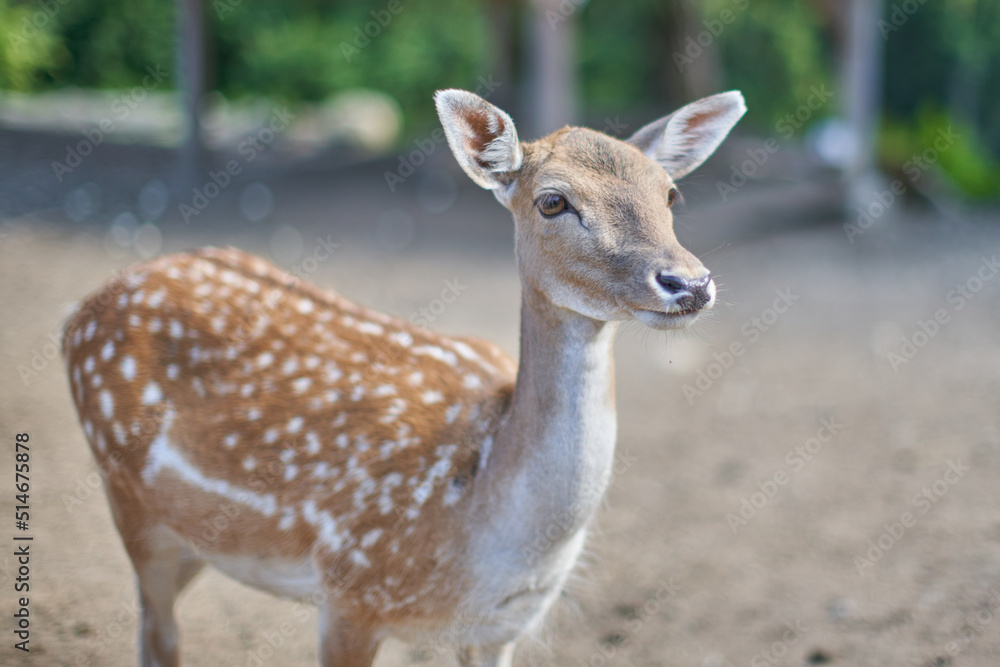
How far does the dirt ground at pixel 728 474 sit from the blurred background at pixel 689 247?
0.8 inches

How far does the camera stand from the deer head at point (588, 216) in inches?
85.5

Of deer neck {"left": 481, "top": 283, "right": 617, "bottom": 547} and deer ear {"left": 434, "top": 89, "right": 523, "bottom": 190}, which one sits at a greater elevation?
deer ear {"left": 434, "top": 89, "right": 523, "bottom": 190}

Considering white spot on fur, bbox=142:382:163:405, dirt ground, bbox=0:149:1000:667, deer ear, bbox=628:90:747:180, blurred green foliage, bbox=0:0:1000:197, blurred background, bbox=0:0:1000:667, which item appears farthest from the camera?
blurred green foliage, bbox=0:0:1000:197

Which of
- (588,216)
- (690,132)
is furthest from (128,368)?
(690,132)

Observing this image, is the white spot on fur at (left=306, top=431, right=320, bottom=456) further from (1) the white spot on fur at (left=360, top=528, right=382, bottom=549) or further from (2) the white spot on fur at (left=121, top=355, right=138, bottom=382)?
(2) the white spot on fur at (left=121, top=355, right=138, bottom=382)

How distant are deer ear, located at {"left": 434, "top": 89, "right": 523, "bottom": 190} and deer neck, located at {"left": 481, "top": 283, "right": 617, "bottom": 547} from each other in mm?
384

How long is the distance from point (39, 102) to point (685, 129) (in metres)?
13.2

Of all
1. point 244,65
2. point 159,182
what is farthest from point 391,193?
point 244,65

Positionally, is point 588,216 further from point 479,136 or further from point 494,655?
point 494,655

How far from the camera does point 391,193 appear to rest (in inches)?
406

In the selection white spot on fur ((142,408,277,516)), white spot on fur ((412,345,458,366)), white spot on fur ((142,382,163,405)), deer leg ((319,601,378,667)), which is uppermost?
white spot on fur ((412,345,458,366))

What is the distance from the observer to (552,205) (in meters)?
2.40

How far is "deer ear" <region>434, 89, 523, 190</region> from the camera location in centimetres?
240

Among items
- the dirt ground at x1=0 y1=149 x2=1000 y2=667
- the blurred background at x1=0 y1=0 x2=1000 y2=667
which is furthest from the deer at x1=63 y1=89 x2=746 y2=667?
the blurred background at x1=0 y1=0 x2=1000 y2=667
